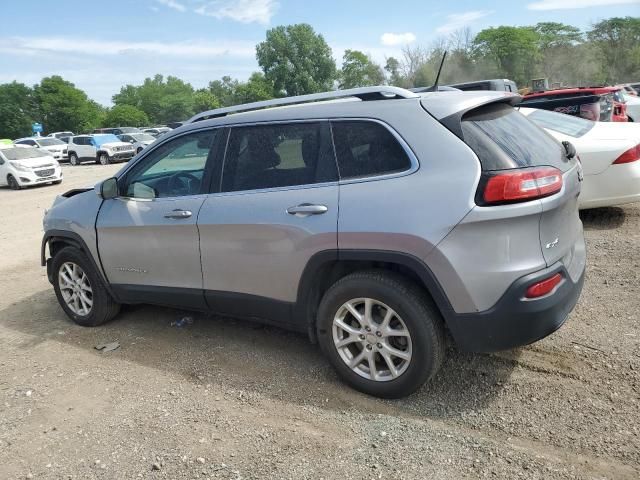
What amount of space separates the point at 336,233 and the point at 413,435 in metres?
1.18

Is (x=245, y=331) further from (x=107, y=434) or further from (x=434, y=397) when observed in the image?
(x=434, y=397)

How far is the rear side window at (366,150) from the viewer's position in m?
2.99

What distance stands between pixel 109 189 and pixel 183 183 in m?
0.69

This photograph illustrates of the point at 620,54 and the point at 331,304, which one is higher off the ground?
the point at 620,54

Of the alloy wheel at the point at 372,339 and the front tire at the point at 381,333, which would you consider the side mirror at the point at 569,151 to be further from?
the alloy wheel at the point at 372,339

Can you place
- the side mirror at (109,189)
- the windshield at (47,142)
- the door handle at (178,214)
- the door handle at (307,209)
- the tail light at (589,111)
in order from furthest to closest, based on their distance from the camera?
1. the windshield at (47,142)
2. the tail light at (589,111)
3. the side mirror at (109,189)
4. the door handle at (178,214)
5. the door handle at (307,209)

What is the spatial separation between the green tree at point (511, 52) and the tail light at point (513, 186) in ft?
260

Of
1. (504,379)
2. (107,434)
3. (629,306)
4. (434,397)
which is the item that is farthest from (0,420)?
(629,306)

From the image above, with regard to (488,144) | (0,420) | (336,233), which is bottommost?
(0,420)

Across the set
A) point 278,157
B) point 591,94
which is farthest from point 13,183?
point 278,157

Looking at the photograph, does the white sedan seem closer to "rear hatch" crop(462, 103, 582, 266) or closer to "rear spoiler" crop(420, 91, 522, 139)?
"rear hatch" crop(462, 103, 582, 266)

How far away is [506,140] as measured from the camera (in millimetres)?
2924

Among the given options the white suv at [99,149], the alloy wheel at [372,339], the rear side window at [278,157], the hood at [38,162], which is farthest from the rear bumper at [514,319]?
the white suv at [99,149]

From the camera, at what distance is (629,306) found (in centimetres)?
412
